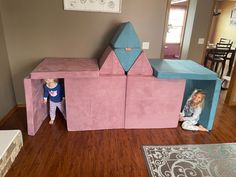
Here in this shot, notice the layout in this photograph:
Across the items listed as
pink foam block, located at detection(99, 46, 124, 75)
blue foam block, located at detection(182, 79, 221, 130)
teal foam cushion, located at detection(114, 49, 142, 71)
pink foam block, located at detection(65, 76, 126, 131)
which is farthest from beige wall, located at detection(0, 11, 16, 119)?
blue foam block, located at detection(182, 79, 221, 130)

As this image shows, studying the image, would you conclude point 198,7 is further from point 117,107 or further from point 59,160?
point 59,160

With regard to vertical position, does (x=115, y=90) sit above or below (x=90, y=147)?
above

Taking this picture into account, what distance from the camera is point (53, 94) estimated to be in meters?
2.36

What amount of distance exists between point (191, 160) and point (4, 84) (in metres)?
2.48

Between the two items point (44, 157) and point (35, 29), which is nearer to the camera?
point (44, 157)

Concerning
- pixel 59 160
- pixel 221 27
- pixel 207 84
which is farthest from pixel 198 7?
pixel 221 27

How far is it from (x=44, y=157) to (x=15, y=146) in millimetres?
299

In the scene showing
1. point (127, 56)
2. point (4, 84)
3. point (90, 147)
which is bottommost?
point (90, 147)

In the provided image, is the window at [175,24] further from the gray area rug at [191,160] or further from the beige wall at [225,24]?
the gray area rug at [191,160]

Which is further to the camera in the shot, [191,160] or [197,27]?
[197,27]

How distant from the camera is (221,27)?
709 centimetres

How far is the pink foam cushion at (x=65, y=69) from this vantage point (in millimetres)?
2000

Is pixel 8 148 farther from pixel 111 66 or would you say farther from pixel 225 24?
pixel 225 24

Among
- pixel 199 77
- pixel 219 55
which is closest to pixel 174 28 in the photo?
pixel 219 55
